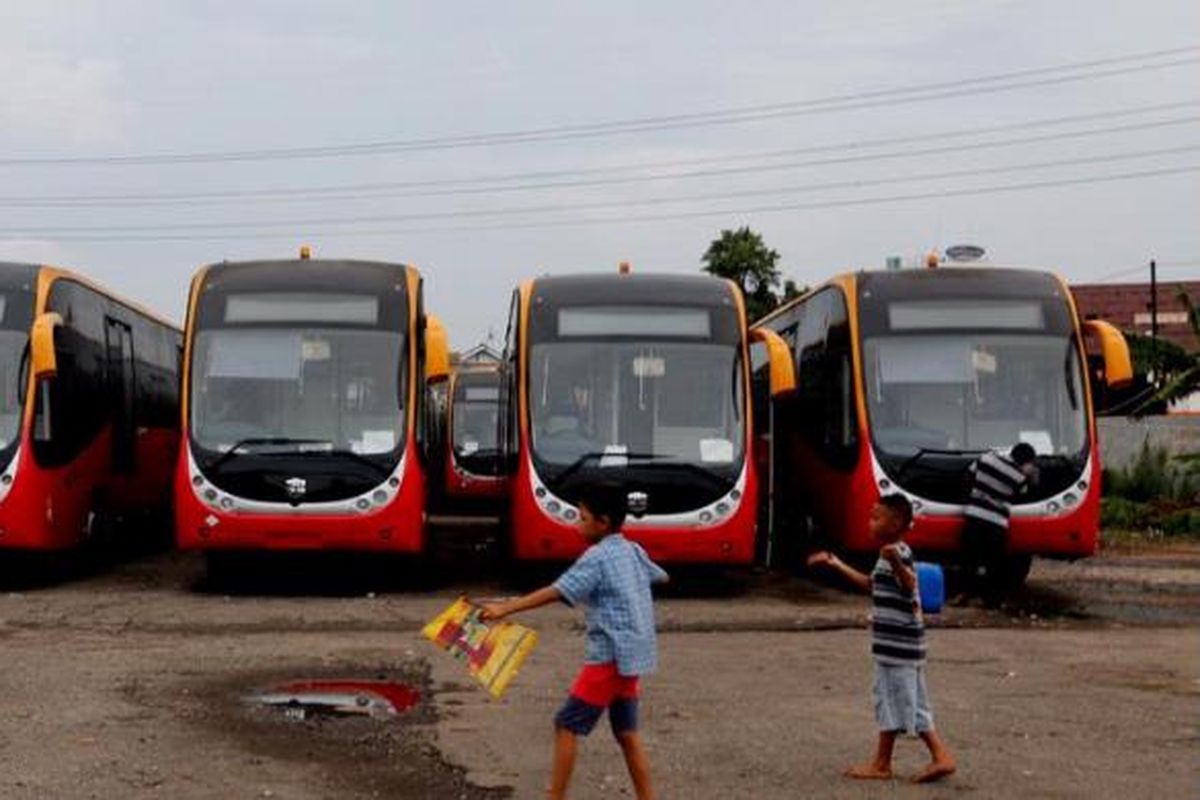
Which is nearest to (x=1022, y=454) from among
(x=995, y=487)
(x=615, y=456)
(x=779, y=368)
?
(x=995, y=487)

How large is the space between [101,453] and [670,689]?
989cm

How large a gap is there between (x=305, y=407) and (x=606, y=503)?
373 inches

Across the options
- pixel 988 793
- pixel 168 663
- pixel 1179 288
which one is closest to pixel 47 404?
pixel 168 663

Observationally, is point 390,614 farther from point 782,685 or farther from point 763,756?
point 763,756

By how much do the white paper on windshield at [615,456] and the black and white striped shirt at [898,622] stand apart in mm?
7781

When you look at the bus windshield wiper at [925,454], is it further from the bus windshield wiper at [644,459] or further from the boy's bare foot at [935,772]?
the boy's bare foot at [935,772]

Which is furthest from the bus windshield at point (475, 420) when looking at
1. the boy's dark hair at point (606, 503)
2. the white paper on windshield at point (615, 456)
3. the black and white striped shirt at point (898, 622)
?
the boy's dark hair at point (606, 503)

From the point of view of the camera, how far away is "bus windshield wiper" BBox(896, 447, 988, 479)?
16.5 metres

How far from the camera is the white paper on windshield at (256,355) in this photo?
16.6 m

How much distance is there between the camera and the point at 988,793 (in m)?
8.05

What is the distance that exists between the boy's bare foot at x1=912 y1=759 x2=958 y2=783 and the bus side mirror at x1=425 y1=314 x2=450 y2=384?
919 centimetres

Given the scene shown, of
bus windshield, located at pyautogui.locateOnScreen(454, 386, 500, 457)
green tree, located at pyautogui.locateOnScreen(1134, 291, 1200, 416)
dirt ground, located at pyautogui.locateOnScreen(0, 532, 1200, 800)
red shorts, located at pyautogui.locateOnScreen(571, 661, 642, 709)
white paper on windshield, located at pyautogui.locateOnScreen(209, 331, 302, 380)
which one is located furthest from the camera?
bus windshield, located at pyautogui.locateOnScreen(454, 386, 500, 457)

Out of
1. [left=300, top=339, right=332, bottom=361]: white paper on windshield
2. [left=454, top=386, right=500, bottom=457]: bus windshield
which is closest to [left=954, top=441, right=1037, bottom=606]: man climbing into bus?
[left=300, top=339, right=332, bottom=361]: white paper on windshield

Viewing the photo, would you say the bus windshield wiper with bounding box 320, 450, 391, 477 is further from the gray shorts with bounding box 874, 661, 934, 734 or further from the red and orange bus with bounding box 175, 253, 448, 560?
→ the gray shorts with bounding box 874, 661, 934, 734
